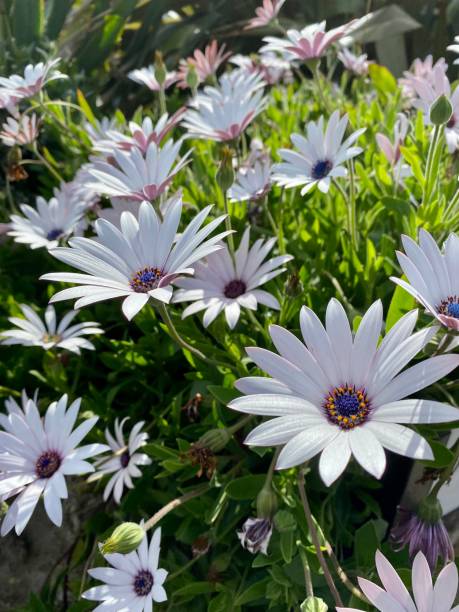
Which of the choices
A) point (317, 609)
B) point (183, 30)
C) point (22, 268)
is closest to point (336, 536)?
point (317, 609)

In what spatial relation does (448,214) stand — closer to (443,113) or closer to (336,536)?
(443,113)

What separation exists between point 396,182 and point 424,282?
348mm

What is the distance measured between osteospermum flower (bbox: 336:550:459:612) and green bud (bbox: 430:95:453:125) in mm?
390

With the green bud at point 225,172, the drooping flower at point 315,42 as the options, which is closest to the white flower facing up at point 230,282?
the green bud at point 225,172

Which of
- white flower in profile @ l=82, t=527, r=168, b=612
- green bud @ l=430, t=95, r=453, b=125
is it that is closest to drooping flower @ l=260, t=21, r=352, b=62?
green bud @ l=430, t=95, r=453, b=125

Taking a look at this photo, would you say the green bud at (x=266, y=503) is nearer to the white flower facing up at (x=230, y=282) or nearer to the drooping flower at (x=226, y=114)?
the white flower facing up at (x=230, y=282)

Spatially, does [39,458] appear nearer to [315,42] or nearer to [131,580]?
[131,580]

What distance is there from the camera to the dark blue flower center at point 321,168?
721mm

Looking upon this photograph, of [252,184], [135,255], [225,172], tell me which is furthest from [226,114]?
[135,255]

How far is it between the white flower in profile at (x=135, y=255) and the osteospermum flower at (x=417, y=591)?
0.86ft

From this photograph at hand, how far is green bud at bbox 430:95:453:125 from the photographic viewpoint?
0.58 metres

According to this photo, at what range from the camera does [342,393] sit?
0.48 m

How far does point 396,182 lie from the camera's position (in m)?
0.79

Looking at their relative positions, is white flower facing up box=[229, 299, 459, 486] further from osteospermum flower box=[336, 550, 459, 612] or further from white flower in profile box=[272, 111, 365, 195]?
white flower in profile box=[272, 111, 365, 195]
